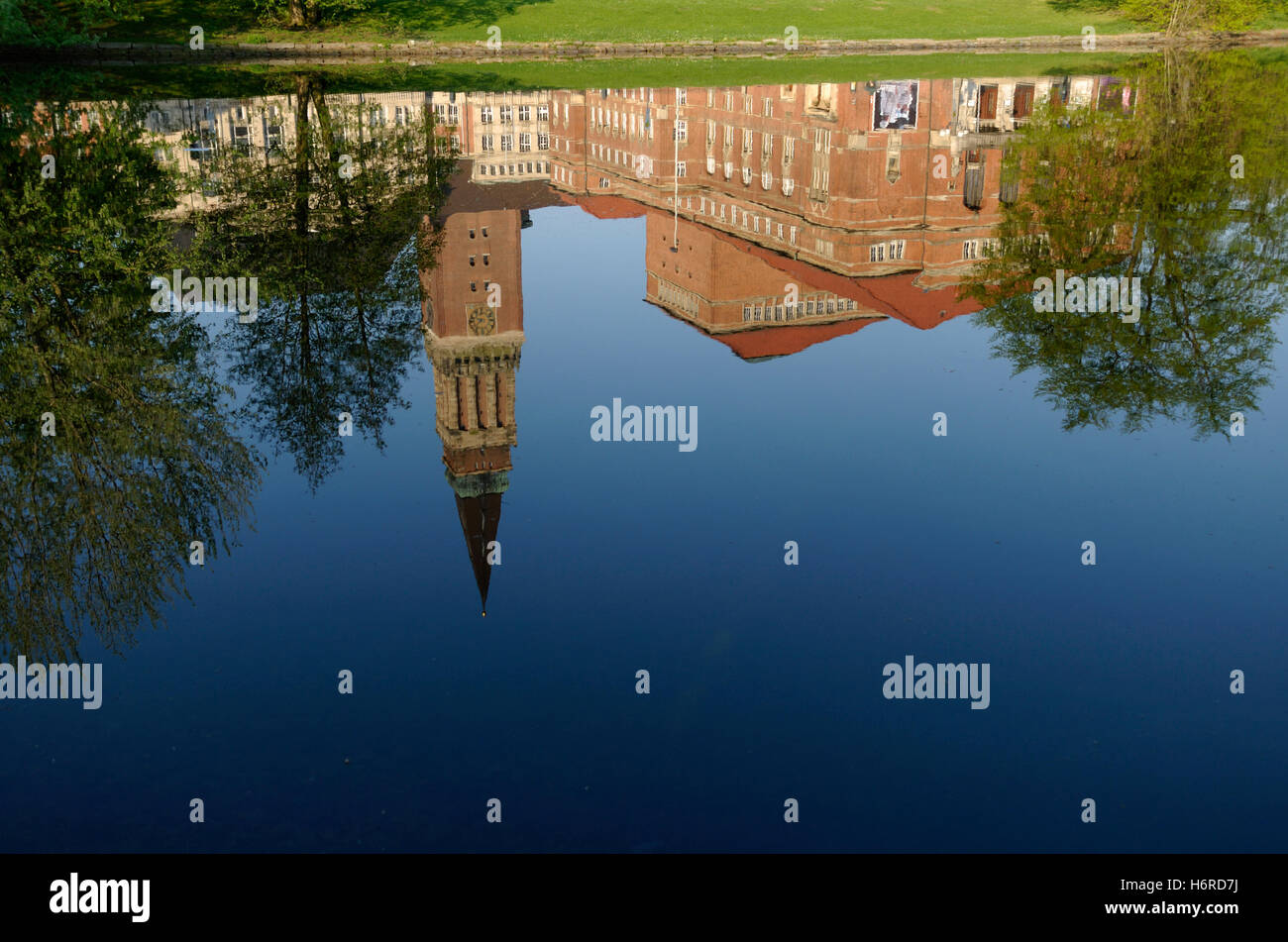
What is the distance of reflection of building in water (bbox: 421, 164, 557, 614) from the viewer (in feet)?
50.2

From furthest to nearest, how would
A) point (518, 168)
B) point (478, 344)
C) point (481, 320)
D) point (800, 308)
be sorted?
point (518, 168) → point (800, 308) → point (481, 320) → point (478, 344)

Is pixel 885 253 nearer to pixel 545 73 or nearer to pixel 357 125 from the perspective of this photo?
pixel 545 73

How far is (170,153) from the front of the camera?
34.3 metres

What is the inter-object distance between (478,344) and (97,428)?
7.92 m

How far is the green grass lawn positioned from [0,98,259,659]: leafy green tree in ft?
115

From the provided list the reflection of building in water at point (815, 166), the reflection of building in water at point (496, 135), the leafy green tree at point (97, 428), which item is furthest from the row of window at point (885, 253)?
the leafy green tree at point (97, 428)

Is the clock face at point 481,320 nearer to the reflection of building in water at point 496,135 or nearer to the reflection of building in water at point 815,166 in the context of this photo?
the reflection of building in water at point 496,135

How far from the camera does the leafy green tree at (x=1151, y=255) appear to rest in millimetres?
21781

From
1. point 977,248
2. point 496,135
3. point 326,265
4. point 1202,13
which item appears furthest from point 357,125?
point 1202,13

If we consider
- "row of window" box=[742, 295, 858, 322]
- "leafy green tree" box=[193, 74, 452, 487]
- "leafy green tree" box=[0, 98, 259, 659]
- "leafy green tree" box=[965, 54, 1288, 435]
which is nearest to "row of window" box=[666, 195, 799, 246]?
"leafy green tree" box=[965, 54, 1288, 435]

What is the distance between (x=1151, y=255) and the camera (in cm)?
2745

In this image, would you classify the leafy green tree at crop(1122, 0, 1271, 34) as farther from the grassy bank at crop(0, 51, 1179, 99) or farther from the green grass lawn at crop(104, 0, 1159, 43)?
the grassy bank at crop(0, 51, 1179, 99)

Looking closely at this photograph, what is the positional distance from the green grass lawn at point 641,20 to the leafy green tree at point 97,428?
115ft
